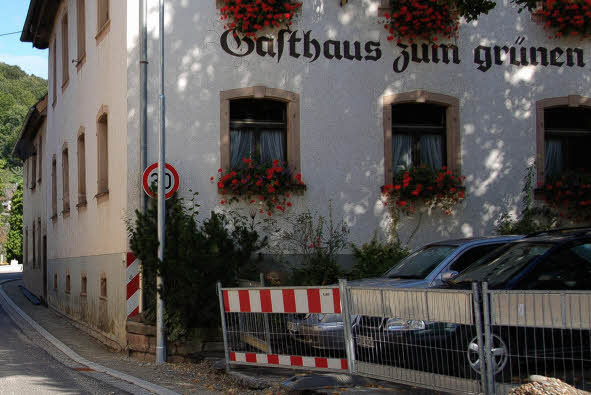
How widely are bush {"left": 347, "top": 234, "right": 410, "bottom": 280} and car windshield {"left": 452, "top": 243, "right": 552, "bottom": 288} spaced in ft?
15.3

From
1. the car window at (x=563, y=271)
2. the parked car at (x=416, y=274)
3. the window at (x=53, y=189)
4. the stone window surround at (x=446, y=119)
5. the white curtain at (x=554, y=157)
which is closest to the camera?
the car window at (x=563, y=271)

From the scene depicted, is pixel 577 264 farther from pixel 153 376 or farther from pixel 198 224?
pixel 198 224

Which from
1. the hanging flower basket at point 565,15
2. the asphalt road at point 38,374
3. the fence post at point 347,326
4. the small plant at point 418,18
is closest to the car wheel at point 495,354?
the fence post at point 347,326

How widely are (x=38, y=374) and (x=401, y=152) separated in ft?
24.7

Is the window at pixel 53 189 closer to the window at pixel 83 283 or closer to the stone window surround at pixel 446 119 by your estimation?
the window at pixel 83 283

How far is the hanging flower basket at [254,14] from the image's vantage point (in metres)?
13.6

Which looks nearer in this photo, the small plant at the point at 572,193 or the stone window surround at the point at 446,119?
the stone window surround at the point at 446,119

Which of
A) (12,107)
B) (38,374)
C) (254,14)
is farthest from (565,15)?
(12,107)

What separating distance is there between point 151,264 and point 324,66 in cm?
485

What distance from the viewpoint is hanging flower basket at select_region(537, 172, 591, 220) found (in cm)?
1469

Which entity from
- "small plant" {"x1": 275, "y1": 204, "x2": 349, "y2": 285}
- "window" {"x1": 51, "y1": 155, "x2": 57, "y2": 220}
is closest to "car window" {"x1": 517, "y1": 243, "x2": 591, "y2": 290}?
"small plant" {"x1": 275, "y1": 204, "x2": 349, "y2": 285}

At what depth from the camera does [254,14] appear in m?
13.6

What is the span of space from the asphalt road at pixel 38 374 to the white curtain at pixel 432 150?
284 inches

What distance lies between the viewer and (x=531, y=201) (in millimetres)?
14953
